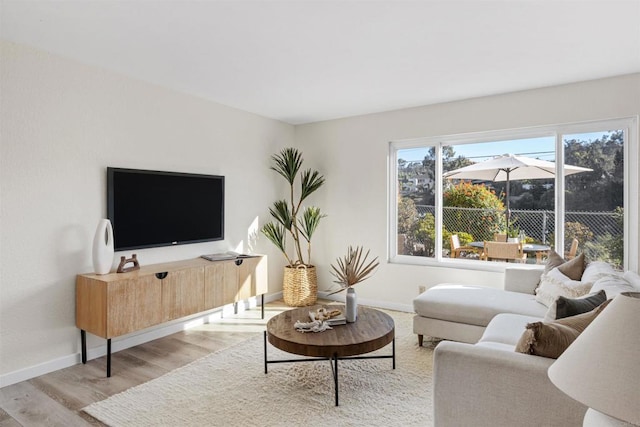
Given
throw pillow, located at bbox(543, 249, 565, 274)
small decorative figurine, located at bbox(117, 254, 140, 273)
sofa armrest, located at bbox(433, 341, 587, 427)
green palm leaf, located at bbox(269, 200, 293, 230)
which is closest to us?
sofa armrest, located at bbox(433, 341, 587, 427)

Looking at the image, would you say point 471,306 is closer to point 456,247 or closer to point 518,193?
point 456,247

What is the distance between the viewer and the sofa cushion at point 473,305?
121 inches

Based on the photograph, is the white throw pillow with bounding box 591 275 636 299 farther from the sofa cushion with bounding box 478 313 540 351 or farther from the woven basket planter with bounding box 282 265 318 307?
the woven basket planter with bounding box 282 265 318 307

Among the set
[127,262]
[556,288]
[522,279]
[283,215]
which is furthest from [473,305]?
[127,262]

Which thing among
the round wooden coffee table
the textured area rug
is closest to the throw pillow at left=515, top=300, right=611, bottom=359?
the textured area rug

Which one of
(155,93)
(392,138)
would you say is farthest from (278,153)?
(155,93)

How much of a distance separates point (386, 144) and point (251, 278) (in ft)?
7.58

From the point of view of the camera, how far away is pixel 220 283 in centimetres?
389

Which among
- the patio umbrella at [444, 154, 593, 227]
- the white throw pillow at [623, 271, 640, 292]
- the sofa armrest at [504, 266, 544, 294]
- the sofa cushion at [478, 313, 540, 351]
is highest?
the patio umbrella at [444, 154, 593, 227]

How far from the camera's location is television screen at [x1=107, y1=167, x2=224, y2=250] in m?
3.47

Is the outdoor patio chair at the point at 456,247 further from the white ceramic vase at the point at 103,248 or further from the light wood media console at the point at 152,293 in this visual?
the white ceramic vase at the point at 103,248

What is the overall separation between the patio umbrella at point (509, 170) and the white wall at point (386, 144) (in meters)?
0.38

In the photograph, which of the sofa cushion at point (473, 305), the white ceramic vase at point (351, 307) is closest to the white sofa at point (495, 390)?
the sofa cushion at point (473, 305)

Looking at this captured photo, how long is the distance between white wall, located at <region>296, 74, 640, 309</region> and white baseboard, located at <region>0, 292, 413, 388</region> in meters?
0.11
